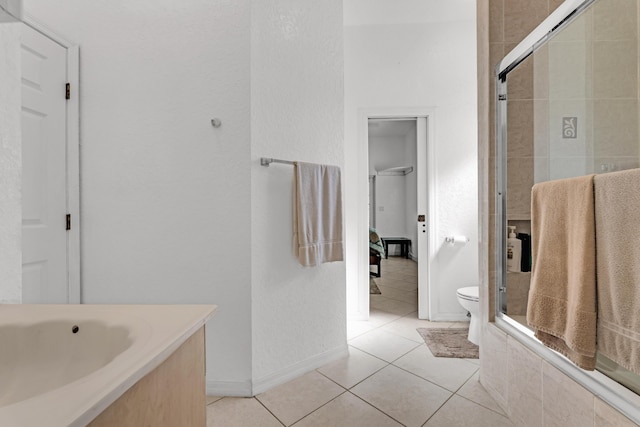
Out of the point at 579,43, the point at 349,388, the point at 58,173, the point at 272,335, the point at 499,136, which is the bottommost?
the point at 349,388

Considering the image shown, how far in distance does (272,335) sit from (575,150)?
1920 mm

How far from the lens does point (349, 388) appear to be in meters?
1.61

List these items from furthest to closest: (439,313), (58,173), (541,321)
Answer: (439,313)
(58,173)
(541,321)

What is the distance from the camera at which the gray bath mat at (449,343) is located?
200 centimetres

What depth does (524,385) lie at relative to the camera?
126cm

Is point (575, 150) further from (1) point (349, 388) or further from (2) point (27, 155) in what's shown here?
(2) point (27, 155)

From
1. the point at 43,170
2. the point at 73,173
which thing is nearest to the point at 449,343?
the point at 73,173

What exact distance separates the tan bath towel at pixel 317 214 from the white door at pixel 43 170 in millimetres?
1338

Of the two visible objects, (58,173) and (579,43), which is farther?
(58,173)

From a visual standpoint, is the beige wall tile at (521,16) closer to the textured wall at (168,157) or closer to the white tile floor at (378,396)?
the textured wall at (168,157)

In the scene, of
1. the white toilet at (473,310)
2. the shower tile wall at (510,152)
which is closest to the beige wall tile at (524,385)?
the shower tile wall at (510,152)

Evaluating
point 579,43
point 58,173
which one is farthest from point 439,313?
point 58,173

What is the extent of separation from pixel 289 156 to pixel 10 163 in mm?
1191

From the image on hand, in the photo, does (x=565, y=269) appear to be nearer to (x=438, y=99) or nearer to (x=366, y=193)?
(x=366, y=193)
